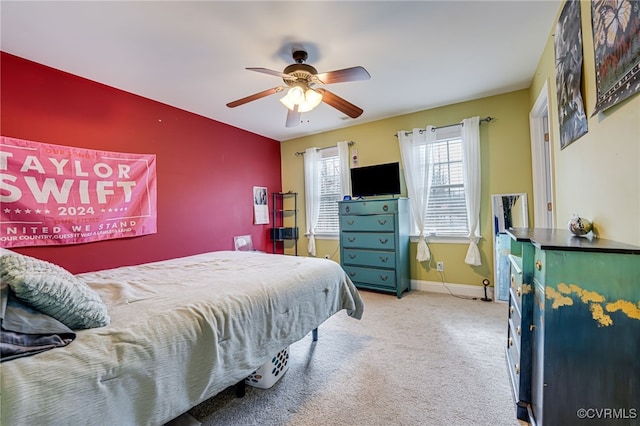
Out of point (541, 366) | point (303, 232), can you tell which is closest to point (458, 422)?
point (541, 366)

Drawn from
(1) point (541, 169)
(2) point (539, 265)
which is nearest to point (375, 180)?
(1) point (541, 169)

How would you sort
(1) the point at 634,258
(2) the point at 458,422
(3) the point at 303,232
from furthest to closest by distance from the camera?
(3) the point at 303,232
(2) the point at 458,422
(1) the point at 634,258

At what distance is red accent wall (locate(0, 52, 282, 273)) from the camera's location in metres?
2.34

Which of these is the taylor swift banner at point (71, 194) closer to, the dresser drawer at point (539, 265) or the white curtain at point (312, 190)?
the white curtain at point (312, 190)

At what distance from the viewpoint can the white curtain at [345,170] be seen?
14.1 feet

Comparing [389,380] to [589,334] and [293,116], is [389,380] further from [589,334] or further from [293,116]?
[293,116]

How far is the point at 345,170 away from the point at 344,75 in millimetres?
2272

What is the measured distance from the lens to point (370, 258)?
3.70 metres

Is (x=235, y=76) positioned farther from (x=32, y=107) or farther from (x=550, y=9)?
(x=550, y=9)

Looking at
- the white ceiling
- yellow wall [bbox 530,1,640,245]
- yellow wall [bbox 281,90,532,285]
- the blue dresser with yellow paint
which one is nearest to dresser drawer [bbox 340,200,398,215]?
yellow wall [bbox 281,90,532,285]

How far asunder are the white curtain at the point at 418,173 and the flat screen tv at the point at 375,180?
0.18m

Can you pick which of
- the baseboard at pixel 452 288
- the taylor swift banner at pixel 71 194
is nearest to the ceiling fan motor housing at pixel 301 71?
the taylor swift banner at pixel 71 194

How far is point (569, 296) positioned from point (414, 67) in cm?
233

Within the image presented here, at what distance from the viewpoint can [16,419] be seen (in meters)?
0.71
